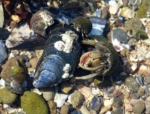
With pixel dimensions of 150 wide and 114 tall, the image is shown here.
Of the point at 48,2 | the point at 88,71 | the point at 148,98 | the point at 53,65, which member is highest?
the point at 48,2

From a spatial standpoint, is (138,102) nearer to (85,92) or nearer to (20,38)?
(85,92)

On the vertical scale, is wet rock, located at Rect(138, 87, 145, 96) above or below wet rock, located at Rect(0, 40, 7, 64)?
below

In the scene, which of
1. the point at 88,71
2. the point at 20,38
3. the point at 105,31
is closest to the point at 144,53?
the point at 105,31

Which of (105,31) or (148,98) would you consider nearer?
(148,98)

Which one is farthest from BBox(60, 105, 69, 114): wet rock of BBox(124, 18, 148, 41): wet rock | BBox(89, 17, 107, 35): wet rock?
BBox(124, 18, 148, 41): wet rock

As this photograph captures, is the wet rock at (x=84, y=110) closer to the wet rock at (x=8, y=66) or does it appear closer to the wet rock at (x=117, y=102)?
the wet rock at (x=117, y=102)

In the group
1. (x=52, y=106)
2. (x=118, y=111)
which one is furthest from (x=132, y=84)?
(x=52, y=106)

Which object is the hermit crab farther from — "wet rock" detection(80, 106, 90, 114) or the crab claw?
"wet rock" detection(80, 106, 90, 114)

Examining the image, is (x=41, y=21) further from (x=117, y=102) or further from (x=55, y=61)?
(x=117, y=102)
